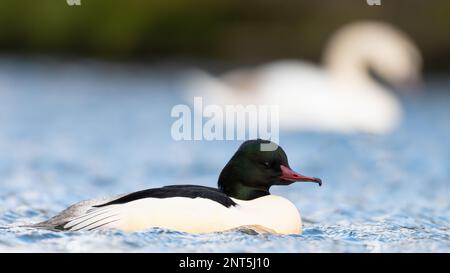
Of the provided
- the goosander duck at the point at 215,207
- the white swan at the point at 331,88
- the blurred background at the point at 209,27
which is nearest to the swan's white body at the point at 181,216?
the goosander duck at the point at 215,207

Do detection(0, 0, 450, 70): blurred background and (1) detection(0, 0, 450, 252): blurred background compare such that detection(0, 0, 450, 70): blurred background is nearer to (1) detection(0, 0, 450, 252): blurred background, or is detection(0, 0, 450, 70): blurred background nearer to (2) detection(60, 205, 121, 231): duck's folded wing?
(1) detection(0, 0, 450, 252): blurred background

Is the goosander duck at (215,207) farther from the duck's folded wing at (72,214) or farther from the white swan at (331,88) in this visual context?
the white swan at (331,88)

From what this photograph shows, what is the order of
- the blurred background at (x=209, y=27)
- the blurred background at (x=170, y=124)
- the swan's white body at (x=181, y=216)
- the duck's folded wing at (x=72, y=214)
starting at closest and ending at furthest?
the swan's white body at (x=181, y=216)
the duck's folded wing at (x=72, y=214)
the blurred background at (x=170, y=124)
the blurred background at (x=209, y=27)

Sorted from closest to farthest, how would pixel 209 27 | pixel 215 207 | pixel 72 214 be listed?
pixel 215 207 < pixel 72 214 < pixel 209 27

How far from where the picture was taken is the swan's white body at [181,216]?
7.53 m

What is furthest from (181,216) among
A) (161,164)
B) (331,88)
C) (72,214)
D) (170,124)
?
(331,88)

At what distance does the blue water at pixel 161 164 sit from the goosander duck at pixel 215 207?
0.28 ft

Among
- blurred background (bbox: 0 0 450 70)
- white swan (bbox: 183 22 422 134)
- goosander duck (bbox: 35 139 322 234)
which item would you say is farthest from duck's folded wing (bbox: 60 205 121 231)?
blurred background (bbox: 0 0 450 70)

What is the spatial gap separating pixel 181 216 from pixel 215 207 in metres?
0.24

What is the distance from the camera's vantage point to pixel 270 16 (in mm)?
20781

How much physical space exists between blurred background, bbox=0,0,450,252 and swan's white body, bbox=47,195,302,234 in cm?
8

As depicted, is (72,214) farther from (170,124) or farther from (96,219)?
(170,124)

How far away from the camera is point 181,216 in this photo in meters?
7.54

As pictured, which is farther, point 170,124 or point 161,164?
point 170,124
